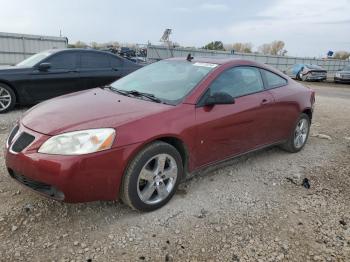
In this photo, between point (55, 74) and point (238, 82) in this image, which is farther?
point (55, 74)

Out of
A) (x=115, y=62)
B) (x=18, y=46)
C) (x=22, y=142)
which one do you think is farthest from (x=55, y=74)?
(x=18, y=46)

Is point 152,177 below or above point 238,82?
below

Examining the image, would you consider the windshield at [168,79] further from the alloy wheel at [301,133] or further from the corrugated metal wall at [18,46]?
the corrugated metal wall at [18,46]

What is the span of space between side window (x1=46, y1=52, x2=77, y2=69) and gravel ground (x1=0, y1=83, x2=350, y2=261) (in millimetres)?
4111

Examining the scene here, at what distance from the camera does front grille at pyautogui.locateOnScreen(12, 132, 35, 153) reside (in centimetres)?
300

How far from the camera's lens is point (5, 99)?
7.38 meters

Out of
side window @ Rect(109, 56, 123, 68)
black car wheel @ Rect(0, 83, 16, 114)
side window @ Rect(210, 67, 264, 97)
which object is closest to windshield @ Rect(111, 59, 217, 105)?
side window @ Rect(210, 67, 264, 97)

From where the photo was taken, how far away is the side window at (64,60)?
Answer: 25.9 feet

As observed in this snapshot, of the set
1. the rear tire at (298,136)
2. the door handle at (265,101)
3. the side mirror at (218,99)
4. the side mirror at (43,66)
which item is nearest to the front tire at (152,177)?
the side mirror at (218,99)

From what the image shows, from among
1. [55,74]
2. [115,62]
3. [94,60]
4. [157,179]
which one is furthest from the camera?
[115,62]

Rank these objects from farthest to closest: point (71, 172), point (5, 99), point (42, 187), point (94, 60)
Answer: point (94, 60), point (5, 99), point (42, 187), point (71, 172)

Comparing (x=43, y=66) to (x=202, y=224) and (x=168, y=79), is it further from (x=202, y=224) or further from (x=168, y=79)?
(x=202, y=224)

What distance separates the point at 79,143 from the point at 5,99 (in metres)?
5.39

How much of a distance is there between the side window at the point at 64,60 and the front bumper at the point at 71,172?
5.24 metres
